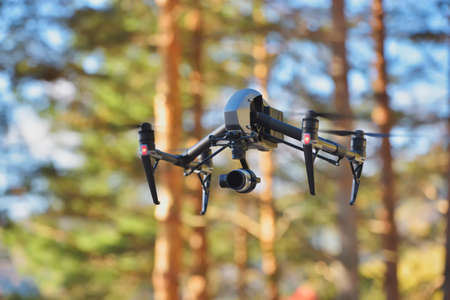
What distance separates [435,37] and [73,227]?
31.8 feet

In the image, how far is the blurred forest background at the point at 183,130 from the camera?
29.7ft

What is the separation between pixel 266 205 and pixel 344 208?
5.85 m

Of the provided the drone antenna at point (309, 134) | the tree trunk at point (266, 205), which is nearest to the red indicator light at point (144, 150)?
the drone antenna at point (309, 134)

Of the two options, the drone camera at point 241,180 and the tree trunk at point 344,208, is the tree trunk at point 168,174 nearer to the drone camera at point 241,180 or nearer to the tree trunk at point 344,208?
the tree trunk at point 344,208

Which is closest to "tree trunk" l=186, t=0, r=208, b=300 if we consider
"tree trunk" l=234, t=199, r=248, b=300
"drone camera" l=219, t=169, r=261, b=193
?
"tree trunk" l=234, t=199, r=248, b=300

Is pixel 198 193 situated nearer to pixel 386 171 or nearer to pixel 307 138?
pixel 386 171

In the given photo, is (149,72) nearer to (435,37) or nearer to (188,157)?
(435,37)

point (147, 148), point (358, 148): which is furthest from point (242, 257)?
point (147, 148)

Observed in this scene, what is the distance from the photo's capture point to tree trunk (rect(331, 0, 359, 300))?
8469mm

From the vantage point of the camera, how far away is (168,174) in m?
8.52

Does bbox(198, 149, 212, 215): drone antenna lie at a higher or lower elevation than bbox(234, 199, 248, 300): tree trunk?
higher

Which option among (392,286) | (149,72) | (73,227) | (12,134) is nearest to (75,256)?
(73,227)

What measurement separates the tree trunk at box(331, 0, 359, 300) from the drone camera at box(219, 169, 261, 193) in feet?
16.1

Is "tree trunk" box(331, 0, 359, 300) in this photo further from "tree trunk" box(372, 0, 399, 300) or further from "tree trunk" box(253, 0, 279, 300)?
"tree trunk" box(253, 0, 279, 300)
